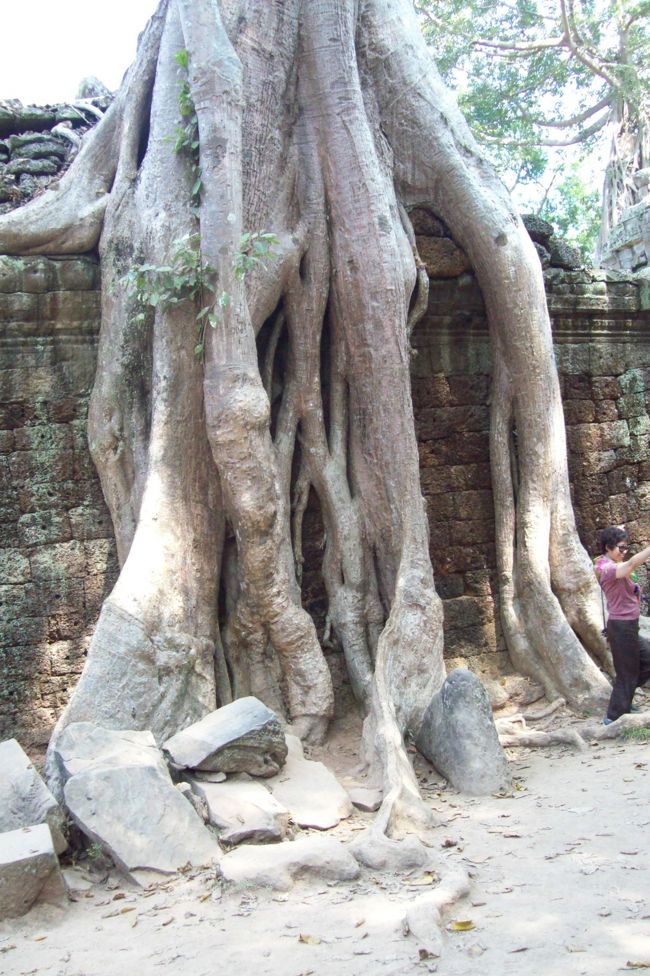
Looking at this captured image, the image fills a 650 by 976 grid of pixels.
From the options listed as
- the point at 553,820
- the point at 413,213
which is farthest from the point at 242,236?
the point at 553,820

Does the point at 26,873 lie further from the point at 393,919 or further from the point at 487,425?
the point at 487,425

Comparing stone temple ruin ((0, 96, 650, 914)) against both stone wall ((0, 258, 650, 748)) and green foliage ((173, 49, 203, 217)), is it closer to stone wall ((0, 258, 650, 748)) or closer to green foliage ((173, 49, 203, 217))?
stone wall ((0, 258, 650, 748))

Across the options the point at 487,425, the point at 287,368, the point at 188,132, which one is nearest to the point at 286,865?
the point at 287,368

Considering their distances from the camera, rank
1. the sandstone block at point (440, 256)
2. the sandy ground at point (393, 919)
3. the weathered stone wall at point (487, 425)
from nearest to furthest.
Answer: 1. the sandy ground at point (393, 919)
2. the sandstone block at point (440, 256)
3. the weathered stone wall at point (487, 425)

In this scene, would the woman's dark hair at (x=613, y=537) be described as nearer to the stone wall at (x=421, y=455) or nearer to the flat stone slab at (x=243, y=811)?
the stone wall at (x=421, y=455)

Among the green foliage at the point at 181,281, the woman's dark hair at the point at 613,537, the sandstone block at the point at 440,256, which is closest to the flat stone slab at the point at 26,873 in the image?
the green foliage at the point at 181,281

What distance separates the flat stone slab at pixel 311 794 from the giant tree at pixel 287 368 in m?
0.20

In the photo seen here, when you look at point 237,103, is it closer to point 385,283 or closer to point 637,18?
point 385,283

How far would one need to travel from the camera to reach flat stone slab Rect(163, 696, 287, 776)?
115 inches

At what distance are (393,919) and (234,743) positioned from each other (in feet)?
3.01

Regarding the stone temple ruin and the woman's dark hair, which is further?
the woman's dark hair

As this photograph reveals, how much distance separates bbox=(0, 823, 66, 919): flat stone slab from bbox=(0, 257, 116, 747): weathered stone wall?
→ 150 cm

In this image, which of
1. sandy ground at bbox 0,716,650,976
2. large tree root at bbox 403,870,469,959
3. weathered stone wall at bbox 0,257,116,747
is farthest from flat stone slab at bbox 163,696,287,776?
weathered stone wall at bbox 0,257,116,747

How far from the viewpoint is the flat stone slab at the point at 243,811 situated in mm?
2682
